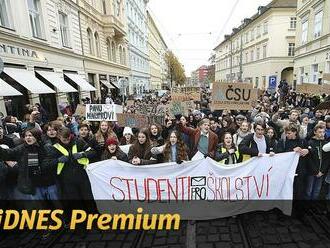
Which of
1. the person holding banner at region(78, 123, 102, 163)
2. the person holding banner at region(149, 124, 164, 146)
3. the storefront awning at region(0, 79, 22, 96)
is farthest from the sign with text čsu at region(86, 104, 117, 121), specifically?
the storefront awning at region(0, 79, 22, 96)

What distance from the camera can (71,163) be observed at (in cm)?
408

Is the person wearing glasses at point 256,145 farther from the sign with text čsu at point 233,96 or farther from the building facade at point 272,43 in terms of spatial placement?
the building facade at point 272,43

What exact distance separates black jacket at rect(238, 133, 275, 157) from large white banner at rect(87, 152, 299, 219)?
159mm

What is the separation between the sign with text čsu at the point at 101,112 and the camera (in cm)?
630

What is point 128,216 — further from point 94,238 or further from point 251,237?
point 251,237

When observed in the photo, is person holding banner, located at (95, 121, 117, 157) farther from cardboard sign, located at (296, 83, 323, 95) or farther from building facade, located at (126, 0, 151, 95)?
building facade, located at (126, 0, 151, 95)

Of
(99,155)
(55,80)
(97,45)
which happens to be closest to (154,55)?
(97,45)

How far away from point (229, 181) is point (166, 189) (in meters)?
1.03

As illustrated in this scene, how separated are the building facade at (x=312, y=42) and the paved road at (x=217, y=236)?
54.2 feet

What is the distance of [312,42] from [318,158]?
19933 millimetres

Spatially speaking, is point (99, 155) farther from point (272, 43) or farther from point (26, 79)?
point (272, 43)

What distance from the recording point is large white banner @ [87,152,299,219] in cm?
410

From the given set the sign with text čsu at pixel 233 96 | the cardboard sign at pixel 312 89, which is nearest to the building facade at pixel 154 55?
the cardboard sign at pixel 312 89

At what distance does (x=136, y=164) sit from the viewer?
416 centimetres
